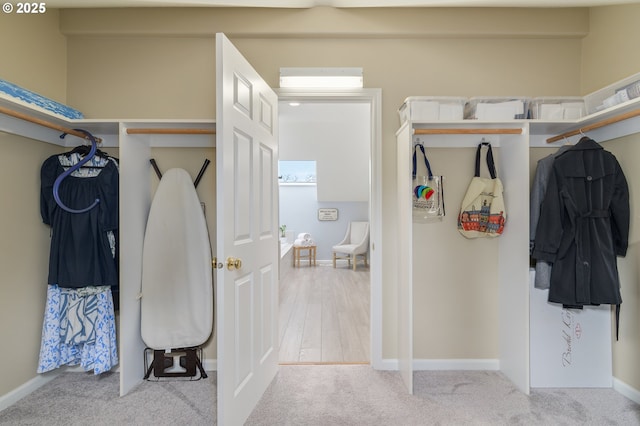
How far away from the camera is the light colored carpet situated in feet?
6.23

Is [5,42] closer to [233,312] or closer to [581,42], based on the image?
[233,312]

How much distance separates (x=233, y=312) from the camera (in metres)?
1.73

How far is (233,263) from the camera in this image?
1.67 metres

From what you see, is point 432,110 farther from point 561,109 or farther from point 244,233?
point 244,233

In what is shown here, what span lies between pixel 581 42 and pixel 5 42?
385 cm

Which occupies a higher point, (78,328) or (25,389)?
(78,328)

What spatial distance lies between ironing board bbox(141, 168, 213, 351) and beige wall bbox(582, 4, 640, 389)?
2.69m

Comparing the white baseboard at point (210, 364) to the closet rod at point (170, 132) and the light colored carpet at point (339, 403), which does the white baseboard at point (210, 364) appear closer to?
the light colored carpet at point (339, 403)

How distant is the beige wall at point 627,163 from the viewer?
207 centimetres

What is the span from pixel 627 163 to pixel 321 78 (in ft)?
6.65

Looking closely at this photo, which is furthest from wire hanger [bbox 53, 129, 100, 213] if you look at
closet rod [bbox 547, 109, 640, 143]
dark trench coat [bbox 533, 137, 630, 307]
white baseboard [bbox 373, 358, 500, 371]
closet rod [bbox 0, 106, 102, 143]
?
closet rod [bbox 547, 109, 640, 143]

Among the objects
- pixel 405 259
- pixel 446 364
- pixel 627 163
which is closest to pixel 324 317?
pixel 446 364

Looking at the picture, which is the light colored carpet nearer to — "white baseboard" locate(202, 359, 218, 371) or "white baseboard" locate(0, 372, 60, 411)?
"white baseboard" locate(0, 372, 60, 411)

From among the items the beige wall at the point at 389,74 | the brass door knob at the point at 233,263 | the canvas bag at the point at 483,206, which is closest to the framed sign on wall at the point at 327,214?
the beige wall at the point at 389,74
